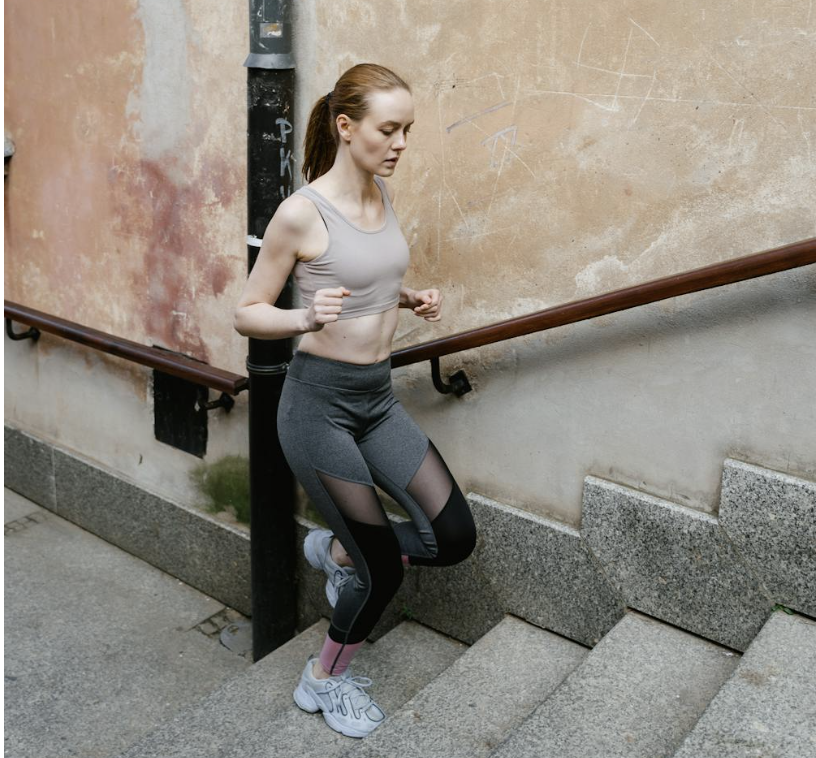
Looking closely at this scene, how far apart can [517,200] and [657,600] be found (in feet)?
4.49

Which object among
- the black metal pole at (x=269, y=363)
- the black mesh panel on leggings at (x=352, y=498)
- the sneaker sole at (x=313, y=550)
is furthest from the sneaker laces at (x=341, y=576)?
the black metal pole at (x=269, y=363)

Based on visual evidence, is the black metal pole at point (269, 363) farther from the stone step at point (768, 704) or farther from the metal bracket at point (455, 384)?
the stone step at point (768, 704)

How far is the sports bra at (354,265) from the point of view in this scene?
2.82 metres

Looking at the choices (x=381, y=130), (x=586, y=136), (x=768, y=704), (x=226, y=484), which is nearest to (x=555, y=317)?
(x=586, y=136)

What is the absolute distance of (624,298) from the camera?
9.49 feet

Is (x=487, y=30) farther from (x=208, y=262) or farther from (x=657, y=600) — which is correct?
(x=657, y=600)

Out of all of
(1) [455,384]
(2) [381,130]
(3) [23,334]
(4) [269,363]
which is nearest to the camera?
(2) [381,130]

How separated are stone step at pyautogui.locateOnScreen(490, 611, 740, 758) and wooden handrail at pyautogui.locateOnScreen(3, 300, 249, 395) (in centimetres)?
182

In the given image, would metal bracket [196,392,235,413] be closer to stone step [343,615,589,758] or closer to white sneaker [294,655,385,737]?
white sneaker [294,655,385,737]

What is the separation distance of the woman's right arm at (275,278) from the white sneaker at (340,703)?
1.24 m

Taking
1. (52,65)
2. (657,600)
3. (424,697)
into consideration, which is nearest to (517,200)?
(657,600)

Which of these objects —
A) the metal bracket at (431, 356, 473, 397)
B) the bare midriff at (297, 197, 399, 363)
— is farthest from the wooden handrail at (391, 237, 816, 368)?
the bare midriff at (297, 197, 399, 363)

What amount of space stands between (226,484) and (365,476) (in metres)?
1.59

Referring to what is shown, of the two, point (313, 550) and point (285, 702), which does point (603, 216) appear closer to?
point (313, 550)
